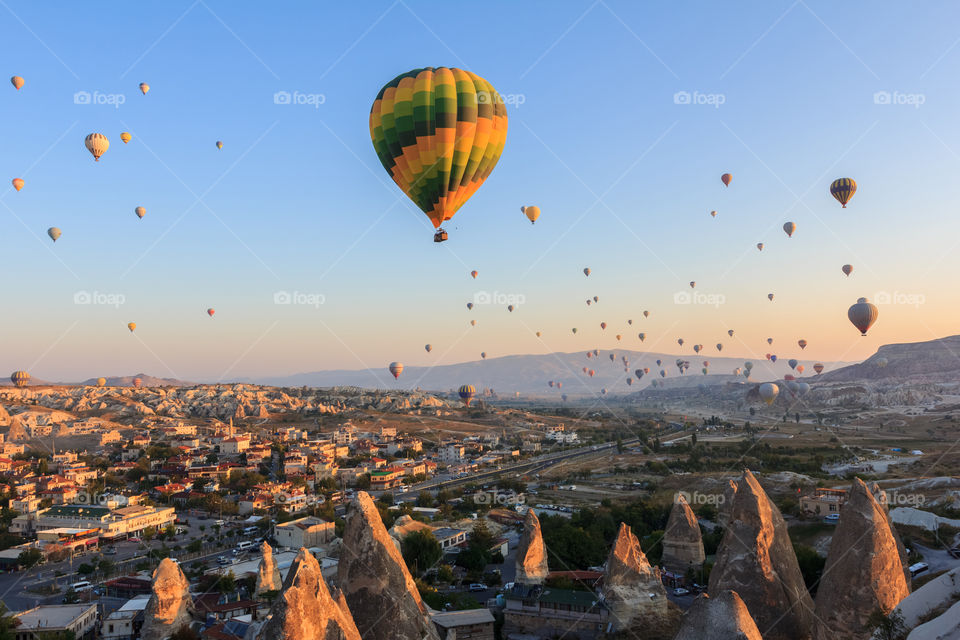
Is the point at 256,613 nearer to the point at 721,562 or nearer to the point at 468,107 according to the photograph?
the point at 721,562

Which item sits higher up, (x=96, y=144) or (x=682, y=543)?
(x=96, y=144)

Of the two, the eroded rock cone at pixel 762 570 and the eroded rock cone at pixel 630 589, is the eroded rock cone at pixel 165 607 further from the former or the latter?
the eroded rock cone at pixel 762 570

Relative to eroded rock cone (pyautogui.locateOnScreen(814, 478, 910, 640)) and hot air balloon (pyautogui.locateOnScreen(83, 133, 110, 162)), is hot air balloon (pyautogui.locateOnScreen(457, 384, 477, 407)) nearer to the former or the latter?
hot air balloon (pyautogui.locateOnScreen(83, 133, 110, 162))

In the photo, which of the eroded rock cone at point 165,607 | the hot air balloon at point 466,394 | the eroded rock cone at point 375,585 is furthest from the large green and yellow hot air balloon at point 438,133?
the hot air balloon at point 466,394

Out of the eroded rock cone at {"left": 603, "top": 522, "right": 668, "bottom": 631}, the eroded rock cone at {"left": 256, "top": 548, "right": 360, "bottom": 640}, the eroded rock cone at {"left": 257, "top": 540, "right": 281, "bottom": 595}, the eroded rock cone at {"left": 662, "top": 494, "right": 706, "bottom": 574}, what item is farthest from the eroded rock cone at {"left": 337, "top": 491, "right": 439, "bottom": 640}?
the eroded rock cone at {"left": 662, "top": 494, "right": 706, "bottom": 574}

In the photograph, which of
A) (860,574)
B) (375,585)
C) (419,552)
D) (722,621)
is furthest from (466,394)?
(722,621)

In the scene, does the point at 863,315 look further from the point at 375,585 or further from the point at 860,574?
the point at 375,585
